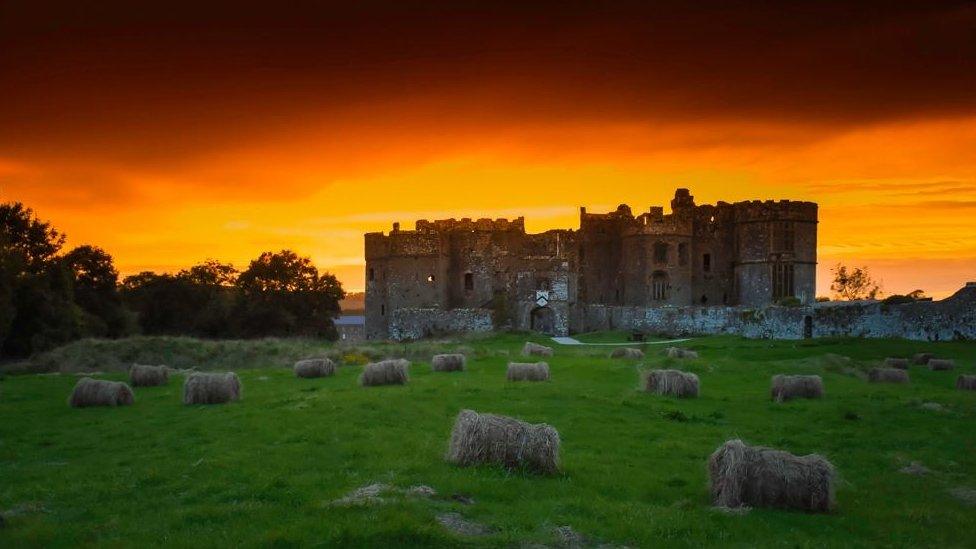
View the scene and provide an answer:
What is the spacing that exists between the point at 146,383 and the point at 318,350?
18.7m

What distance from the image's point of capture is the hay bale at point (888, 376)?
→ 3362 centimetres

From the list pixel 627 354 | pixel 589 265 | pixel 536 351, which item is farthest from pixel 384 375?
pixel 589 265

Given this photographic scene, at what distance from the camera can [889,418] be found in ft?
80.9

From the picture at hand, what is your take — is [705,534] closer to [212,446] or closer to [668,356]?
[212,446]

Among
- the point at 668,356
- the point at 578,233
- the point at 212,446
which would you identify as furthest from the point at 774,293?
the point at 212,446

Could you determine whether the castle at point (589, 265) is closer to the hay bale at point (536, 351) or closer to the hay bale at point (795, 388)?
the hay bale at point (536, 351)

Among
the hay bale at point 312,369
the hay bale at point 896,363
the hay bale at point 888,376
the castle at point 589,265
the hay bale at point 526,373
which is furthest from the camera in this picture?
the castle at point 589,265

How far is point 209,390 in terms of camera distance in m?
28.1

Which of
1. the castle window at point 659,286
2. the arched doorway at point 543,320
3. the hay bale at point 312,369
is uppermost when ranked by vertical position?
the castle window at point 659,286

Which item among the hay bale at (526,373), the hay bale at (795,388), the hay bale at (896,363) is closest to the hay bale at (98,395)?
the hay bale at (526,373)

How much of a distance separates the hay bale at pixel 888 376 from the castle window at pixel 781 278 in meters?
49.2

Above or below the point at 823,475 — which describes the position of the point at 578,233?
above

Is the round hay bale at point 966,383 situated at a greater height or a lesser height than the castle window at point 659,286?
lesser

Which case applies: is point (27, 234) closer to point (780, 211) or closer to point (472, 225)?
point (472, 225)
